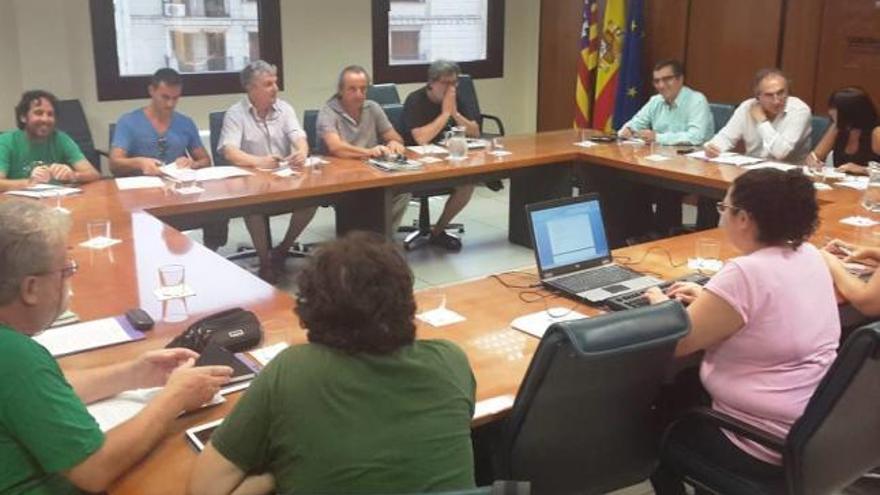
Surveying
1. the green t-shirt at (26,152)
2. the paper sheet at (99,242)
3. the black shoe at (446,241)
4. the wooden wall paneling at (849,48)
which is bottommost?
the black shoe at (446,241)

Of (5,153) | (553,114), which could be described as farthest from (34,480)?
(553,114)

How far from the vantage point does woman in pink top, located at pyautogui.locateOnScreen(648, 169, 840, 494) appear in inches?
78.3

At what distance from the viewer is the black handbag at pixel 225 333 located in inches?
81.4

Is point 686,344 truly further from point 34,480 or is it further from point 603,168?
point 603,168

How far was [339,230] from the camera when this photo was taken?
188 inches

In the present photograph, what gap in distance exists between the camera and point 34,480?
4.71ft

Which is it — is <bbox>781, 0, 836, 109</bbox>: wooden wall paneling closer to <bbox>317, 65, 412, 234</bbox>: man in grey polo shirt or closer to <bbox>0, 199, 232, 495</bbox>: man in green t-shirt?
<bbox>317, 65, 412, 234</bbox>: man in grey polo shirt

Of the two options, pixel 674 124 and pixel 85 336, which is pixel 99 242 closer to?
pixel 85 336

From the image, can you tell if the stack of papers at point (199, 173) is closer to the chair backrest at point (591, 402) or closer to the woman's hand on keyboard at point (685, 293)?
the woman's hand on keyboard at point (685, 293)

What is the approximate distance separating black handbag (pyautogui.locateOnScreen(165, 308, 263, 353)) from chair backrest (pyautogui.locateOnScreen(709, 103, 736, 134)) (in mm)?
3946

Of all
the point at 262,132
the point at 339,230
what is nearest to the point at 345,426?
the point at 339,230

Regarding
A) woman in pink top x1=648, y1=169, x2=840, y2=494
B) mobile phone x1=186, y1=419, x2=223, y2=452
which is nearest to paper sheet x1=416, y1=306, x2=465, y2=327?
woman in pink top x1=648, y1=169, x2=840, y2=494

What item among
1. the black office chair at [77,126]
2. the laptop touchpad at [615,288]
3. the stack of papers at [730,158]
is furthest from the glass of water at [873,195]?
the black office chair at [77,126]

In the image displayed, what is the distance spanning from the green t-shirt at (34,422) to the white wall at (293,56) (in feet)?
15.0
